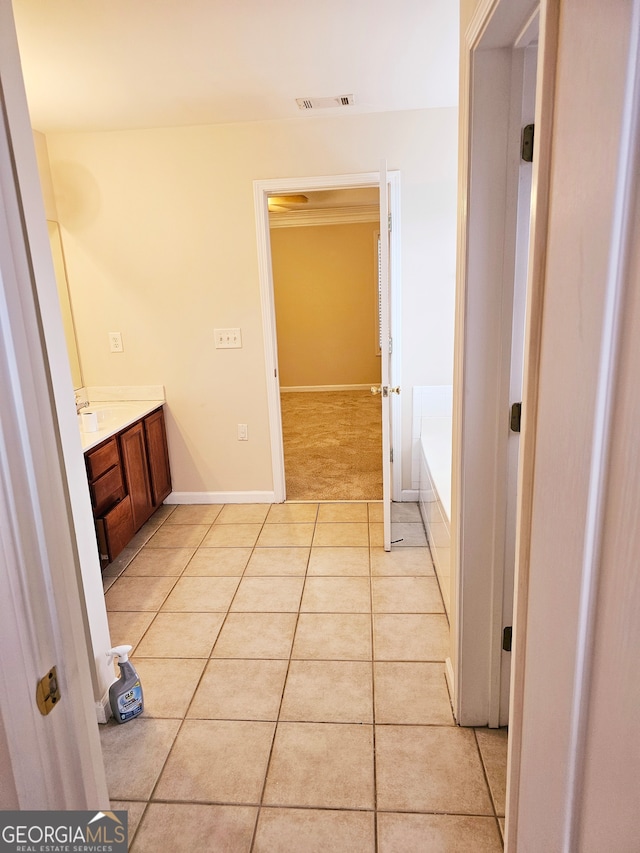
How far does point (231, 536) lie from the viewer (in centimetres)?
343

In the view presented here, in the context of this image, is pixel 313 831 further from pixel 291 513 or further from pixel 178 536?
pixel 291 513

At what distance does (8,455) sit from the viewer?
2.30 ft

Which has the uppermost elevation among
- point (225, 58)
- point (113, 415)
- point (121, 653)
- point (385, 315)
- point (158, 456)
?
point (225, 58)

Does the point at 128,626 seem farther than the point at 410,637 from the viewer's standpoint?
Yes

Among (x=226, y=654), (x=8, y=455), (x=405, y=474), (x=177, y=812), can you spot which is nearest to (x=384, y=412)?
(x=405, y=474)

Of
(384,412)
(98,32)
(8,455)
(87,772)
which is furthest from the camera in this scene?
(384,412)

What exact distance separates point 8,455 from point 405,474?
3308 millimetres

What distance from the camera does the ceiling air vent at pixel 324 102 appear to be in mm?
2947

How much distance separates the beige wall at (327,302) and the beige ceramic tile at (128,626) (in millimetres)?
5446

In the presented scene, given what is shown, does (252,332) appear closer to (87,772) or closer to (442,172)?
(442,172)

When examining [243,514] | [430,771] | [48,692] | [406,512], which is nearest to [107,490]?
[243,514]

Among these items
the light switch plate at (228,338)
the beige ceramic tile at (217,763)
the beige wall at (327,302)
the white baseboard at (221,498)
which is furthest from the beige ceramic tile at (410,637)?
the beige wall at (327,302)

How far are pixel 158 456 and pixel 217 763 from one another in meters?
2.26

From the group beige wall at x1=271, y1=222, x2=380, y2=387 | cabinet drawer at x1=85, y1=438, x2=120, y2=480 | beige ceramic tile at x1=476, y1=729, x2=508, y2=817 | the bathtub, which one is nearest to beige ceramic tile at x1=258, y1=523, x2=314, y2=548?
the bathtub
